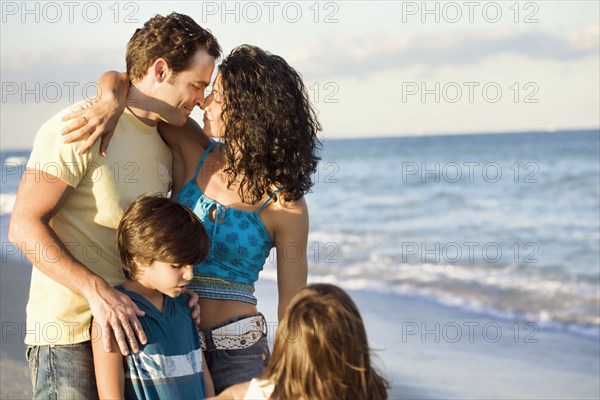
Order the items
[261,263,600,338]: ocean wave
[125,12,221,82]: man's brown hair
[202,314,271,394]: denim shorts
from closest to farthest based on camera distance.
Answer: [202,314,271,394]: denim shorts
[125,12,221,82]: man's brown hair
[261,263,600,338]: ocean wave

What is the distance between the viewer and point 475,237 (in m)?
13.2

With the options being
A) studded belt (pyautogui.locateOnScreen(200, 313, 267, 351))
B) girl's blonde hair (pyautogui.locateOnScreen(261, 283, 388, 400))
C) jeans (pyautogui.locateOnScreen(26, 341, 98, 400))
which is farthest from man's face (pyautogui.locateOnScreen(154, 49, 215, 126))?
girl's blonde hair (pyautogui.locateOnScreen(261, 283, 388, 400))

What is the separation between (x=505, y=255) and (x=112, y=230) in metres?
9.03

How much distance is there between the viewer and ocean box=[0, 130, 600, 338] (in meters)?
8.38

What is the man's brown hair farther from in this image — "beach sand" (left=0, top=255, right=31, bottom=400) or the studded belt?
"beach sand" (left=0, top=255, right=31, bottom=400)

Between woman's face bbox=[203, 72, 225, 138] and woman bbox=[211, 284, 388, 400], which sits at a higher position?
woman's face bbox=[203, 72, 225, 138]

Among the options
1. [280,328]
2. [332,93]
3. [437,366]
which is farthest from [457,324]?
[280,328]

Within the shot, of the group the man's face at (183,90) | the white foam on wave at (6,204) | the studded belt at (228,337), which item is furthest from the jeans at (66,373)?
the white foam on wave at (6,204)

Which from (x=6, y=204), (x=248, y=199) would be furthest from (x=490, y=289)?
(x=6, y=204)

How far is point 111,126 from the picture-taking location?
8.38ft

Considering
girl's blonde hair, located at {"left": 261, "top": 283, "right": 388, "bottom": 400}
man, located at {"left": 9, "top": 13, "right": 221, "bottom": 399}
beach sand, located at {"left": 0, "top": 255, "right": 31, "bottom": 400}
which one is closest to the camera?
girl's blonde hair, located at {"left": 261, "top": 283, "right": 388, "bottom": 400}

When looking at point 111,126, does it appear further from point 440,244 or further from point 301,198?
point 440,244

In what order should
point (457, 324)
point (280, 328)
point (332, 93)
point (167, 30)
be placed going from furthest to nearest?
1. point (457, 324)
2. point (332, 93)
3. point (167, 30)
4. point (280, 328)

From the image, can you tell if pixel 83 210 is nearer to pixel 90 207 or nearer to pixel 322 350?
pixel 90 207
